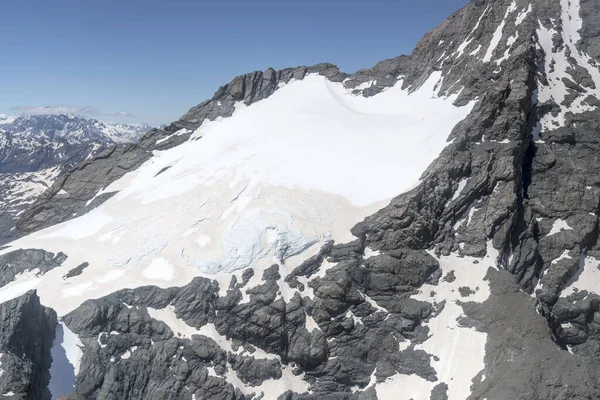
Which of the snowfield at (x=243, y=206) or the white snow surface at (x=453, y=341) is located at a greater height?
the snowfield at (x=243, y=206)

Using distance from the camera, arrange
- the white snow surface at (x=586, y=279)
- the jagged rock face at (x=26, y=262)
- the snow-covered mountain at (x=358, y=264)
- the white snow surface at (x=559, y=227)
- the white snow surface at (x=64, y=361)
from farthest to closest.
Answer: the white snow surface at (x=559, y=227), the jagged rock face at (x=26, y=262), the white snow surface at (x=586, y=279), the snow-covered mountain at (x=358, y=264), the white snow surface at (x=64, y=361)

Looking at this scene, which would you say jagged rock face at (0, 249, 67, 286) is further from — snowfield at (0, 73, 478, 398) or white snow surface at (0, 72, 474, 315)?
white snow surface at (0, 72, 474, 315)

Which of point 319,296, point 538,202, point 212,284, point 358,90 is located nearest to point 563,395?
point 319,296

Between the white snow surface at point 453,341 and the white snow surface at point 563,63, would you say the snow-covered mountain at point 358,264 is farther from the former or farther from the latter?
the white snow surface at point 563,63

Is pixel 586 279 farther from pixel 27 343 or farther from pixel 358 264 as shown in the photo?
pixel 27 343

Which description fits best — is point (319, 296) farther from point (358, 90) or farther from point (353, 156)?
point (358, 90)

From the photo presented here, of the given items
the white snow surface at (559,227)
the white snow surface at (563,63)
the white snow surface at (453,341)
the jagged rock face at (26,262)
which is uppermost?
the white snow surface at (563,63)

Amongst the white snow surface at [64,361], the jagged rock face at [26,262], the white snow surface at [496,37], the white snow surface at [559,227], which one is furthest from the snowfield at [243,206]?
the white snow surface at [559,227]

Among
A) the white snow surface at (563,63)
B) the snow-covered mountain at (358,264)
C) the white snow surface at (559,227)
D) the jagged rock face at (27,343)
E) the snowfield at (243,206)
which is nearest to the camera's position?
the jagged rock face at (27,343)
